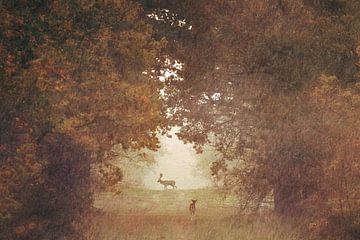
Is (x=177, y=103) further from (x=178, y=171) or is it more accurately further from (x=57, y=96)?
(x=178, y=171)

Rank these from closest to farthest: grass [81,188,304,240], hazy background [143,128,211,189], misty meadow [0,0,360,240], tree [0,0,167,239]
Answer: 1. tree [0,0,167,239]
2. misty meadow [0,0,360,240]
3. grass [81,188,304,240]
4. hazy background [143,128,211,189]

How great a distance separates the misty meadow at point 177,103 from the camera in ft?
29.6

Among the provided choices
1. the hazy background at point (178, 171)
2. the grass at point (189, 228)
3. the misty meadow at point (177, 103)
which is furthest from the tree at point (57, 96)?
the hazy background at point (178, 171)

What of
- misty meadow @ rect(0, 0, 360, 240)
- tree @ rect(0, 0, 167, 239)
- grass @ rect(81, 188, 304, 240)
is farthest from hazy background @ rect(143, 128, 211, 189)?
tree @ rect(0, 0, 167, 239)

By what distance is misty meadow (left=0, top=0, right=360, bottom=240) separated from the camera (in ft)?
29.6

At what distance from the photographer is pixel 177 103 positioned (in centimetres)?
1598

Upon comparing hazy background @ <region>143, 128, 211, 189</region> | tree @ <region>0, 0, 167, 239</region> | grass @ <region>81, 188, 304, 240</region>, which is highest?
hazy background @ <region>143, 128, 211, 189</region>

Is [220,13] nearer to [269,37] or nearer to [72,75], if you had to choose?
[269,37]

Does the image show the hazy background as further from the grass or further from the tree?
the tree

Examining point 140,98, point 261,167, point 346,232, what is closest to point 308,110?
point 261,167

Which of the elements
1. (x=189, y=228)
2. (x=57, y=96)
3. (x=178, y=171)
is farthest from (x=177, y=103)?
(x=178, y=171)

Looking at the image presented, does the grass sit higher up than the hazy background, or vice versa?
the hazy background

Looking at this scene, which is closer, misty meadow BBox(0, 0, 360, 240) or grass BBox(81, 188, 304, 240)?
misty meadow BBox(0, 0, 360, 240)

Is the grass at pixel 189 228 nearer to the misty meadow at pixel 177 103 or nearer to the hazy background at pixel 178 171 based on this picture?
the misty meadow at pixel 177 103
